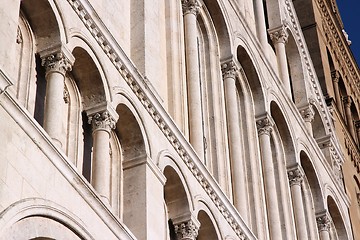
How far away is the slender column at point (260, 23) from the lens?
87.0 feet

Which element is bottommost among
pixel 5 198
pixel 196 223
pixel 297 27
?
pixel 5 198

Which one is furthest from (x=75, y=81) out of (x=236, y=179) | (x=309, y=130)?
(x=309, y=130)

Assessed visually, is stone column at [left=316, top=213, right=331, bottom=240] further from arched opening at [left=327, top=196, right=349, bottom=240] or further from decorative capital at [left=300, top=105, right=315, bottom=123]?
decorative capital at [left=300, top=105, right=315, bottom=123]

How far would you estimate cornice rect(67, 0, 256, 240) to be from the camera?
1605 centimetres

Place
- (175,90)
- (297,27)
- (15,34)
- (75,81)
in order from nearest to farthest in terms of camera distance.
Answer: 1. (15,34)
2. (75,81)
3. (175,90)
4. (297,27)

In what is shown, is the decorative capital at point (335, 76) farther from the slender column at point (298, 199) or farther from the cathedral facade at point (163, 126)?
the slender column at point (298, 199)

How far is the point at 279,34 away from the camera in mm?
28344

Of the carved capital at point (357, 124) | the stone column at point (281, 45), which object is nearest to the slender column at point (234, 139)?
the stone column at point (281, 45)

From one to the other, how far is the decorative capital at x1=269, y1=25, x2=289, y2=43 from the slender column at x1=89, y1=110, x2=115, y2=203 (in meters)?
13.2

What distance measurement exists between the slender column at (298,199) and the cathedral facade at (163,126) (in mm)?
27

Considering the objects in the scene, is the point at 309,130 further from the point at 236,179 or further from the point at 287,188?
the point at 236,179

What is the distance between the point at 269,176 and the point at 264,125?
1.34 meters

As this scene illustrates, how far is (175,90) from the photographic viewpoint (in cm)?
1900

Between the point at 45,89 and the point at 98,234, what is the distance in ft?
7.76
